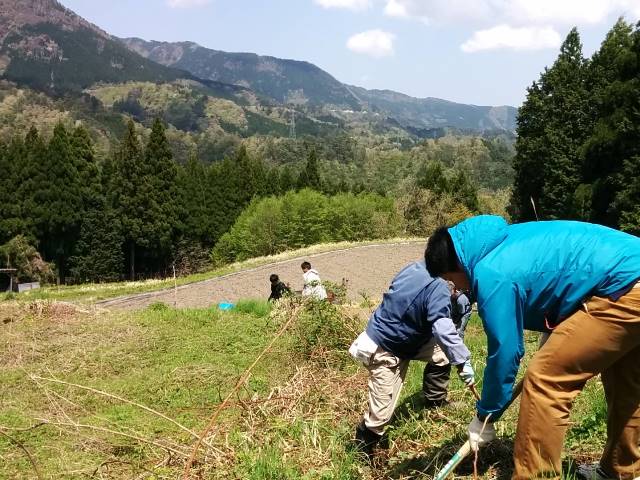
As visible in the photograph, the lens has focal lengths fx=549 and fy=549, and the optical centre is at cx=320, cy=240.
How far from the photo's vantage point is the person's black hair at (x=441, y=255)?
2570 mm

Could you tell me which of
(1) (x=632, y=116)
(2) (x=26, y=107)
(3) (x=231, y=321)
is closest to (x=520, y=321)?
(3) (x=231, y=321)

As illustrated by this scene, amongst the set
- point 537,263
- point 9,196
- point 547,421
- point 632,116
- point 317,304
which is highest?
point 632,116

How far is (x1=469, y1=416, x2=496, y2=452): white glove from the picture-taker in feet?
8.78

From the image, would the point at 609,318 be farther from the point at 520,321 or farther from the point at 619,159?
the point at 619,159

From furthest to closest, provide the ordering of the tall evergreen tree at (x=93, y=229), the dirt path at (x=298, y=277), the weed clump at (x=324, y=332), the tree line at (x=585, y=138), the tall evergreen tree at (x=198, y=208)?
the tall evergreen tree at (x=198, y=208), the tall evergreen tree at (x=93, y=229), the tree line at (x=585, y=138), the dirt path at (x=298, y=277), the weed clump at (x=324, y=332)

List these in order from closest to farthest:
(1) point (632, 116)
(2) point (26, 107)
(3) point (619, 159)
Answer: (1) point (632, 116), (3) point (619, 159), (2) point (26, 107)

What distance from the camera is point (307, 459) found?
11.4 feet

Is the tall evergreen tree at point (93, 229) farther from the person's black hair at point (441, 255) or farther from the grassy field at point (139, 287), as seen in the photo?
the person's black hair at point (441, 255)

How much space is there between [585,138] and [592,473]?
30.4 metres

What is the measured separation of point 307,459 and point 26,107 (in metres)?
150

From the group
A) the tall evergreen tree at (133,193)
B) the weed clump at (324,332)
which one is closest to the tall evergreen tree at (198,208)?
the tall evergreen tree at (133,193)

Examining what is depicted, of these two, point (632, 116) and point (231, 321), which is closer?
point (231, 321)

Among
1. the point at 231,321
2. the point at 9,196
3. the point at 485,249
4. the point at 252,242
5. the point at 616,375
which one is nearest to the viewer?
the point at 485,249

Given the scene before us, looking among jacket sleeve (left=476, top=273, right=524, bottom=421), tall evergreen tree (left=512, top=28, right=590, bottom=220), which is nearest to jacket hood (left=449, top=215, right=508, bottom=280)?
jacket sleeve (left=476, top=273, right=524, bottom=421)
